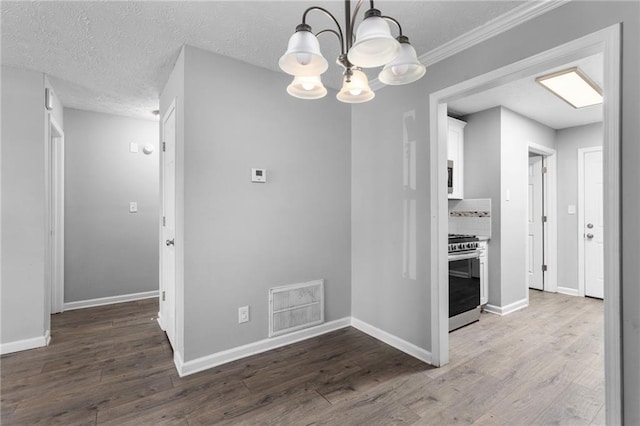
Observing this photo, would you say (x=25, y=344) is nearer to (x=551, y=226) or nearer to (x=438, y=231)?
(x=438, y=231)

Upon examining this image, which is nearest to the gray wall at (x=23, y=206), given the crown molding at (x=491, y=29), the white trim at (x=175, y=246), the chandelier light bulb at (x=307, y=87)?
the white trim at (x=175, y=246)

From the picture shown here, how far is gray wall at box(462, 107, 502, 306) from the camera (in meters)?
3.77

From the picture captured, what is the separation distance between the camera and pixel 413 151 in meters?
2.64

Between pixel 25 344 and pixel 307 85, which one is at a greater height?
pixel 307 85

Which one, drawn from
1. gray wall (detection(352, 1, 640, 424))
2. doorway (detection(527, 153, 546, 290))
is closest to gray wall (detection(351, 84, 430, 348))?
gray wall (detection(352, 1, 640, 424))

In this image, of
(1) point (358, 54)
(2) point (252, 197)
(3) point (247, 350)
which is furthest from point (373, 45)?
(3) point (247, 350)

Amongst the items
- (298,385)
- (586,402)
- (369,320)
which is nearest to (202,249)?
(298,385)

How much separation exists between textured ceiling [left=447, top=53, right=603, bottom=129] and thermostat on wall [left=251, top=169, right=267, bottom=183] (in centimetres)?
247

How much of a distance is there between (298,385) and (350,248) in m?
1.48

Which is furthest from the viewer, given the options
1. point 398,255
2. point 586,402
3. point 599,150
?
point 599,150

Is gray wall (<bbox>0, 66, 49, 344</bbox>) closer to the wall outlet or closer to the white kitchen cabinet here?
the wall outlet

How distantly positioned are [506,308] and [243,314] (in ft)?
10.1

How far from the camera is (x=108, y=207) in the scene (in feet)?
13.4

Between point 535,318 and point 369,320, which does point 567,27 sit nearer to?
point 369,320
